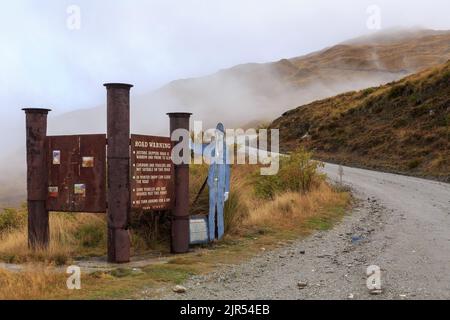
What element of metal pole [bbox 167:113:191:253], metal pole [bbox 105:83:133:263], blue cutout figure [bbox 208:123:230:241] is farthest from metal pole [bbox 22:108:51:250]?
blue cutout figure [bbox 208:123:230:241]

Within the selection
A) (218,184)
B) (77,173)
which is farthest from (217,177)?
(77,173)

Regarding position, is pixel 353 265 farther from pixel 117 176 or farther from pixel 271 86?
pixel 271 86

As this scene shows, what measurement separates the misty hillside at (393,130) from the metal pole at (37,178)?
72.7 ft

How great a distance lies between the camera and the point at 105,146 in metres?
9.15

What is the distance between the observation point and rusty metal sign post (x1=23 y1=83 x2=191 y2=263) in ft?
29.5

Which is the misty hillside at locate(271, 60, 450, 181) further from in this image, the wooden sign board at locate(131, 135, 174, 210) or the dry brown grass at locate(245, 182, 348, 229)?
the wooden sign board at locate(131, 135, 174, 210)

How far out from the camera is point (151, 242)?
34.3 ft

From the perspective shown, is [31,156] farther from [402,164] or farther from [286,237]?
[402,164]

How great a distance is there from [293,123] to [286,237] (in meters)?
49.7

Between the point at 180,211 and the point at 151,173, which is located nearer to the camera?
the point at 151,173

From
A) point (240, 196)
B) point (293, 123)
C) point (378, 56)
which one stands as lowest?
point (240, 196)

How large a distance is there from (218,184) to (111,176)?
246 centimetres

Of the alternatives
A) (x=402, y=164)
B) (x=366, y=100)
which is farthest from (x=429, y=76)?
(x=402, y=164)
